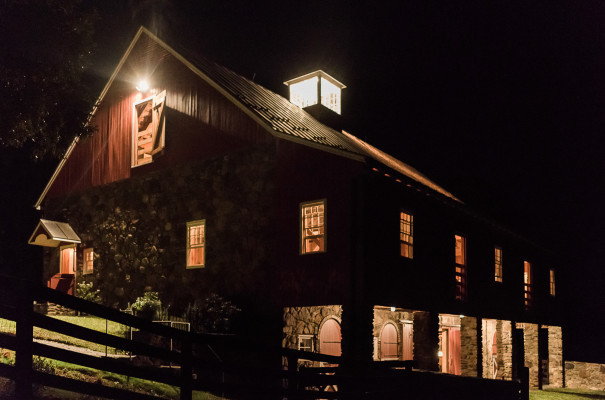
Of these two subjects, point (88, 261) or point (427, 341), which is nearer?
point (427, 341)

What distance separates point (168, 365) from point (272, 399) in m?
7.07

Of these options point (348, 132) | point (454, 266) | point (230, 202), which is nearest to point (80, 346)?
point (230, 202)

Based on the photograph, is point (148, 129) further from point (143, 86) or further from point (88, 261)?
point (88, 261)

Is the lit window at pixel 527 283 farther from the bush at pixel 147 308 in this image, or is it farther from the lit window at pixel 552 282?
the bush at pixel 147 308

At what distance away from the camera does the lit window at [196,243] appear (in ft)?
59.1

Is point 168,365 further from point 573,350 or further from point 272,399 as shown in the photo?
point 573,350

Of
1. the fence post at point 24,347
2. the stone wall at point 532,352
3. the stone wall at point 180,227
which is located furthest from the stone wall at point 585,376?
the fence post at point 24,347

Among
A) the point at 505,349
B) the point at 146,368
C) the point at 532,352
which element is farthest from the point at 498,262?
the point at 146,368

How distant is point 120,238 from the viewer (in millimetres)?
20156

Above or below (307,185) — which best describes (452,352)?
below

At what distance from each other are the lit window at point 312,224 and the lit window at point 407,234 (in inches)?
90.1

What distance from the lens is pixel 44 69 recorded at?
15.4 meters

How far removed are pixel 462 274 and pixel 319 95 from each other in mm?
7813

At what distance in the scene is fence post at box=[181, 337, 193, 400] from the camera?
6.44 m
